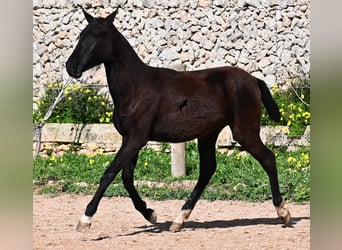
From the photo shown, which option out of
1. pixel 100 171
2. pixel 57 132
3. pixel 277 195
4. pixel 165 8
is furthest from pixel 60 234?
pixel 165 8

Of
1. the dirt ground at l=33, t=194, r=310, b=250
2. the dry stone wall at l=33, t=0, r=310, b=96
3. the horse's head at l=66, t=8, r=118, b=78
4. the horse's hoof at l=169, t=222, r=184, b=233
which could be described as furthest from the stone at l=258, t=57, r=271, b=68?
the horse's head at l=66, t=8, r=118, b=78

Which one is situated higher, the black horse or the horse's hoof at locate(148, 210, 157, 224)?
the black horse

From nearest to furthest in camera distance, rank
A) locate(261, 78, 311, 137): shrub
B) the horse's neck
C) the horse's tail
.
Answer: the horse's neck, the horse's tail, locate(261, 78, 311, 137): shrub

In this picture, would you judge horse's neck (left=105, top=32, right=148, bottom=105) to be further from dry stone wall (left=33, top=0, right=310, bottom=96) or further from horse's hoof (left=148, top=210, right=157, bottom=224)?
dry stone wall (left=33, top=0, right=310, bottom=96)

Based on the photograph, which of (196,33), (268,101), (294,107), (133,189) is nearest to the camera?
(133,189)

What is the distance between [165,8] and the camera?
9219 mm

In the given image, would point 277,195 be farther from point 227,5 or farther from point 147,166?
point 227,5

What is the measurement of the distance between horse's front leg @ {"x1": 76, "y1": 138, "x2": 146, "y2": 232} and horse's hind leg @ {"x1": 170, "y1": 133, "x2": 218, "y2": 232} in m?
0.73

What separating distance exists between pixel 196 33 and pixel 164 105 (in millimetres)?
3852

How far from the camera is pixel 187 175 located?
780 centimetres

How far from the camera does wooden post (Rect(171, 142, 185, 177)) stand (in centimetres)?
763

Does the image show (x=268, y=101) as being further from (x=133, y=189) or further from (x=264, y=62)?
(x=264, y=62)

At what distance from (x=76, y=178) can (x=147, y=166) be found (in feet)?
2.60

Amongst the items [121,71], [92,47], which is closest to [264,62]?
[121,71]
